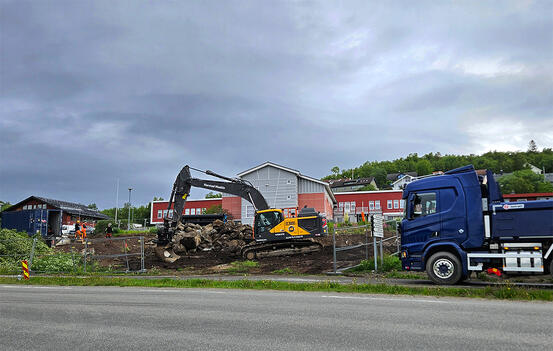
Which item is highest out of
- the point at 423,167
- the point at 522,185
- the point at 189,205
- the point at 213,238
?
the point at 423,167

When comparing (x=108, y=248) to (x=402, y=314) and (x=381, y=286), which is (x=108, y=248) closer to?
(x=381, y=286)

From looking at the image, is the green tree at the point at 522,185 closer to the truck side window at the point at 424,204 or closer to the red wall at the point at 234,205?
the red wall at the point at 234,205

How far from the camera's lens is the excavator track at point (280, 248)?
2433 centimetres

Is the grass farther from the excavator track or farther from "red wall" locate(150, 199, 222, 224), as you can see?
"red wall" locate(150, 199, 222, 224)

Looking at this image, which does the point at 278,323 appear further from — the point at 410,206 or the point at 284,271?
the point at 284,271

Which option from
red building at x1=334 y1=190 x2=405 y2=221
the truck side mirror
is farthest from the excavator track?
red building at x1=334 y1=190 x2=405 y2=221

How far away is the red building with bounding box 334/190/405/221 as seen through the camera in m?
65.9

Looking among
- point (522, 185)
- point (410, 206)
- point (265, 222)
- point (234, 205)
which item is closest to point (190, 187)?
point (265, 222)

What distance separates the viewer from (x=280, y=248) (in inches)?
982

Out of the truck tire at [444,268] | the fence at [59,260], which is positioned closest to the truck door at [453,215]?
the truck tire at [444,268]

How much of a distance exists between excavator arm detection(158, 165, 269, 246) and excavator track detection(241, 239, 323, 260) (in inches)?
116

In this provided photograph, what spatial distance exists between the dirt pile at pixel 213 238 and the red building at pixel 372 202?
118 ft

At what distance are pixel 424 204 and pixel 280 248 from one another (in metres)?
11.8

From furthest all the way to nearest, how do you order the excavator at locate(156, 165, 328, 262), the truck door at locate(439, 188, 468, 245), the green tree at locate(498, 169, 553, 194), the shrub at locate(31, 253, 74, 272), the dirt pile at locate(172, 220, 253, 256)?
1. the green tree at locate(498, 169, 553, 194)
2. the dirt pile at locate(172, 220, 253, 256)
3. the excavator at locate(156, 165, 328, 262)
4. the shrub at locate(31, 253, 74, 272)
5. the truck door at locate(439, 188, 468, 245)
